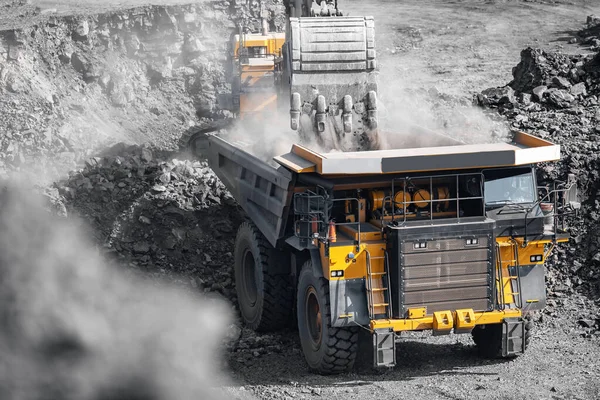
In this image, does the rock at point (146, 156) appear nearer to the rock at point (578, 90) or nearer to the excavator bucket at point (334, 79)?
the excavator bucket at point (334, 79)

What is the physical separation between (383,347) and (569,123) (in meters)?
7.68

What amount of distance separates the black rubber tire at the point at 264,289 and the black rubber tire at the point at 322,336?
1.15 metres

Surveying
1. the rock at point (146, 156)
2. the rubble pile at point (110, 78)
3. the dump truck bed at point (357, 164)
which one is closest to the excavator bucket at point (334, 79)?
the dump truck bed at point (357, 164)

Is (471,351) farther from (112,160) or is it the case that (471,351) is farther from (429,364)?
(112,160)

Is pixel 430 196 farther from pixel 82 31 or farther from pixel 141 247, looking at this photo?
pixel 82 31

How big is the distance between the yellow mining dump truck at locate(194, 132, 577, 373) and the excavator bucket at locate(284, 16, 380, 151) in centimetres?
260

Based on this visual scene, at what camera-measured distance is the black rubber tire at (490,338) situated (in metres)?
11.9

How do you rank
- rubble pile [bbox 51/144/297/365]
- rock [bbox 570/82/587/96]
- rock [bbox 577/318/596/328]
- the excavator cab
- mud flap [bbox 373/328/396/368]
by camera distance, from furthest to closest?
the excavator cab, rock [bbox 570/82/587/96], rubble pile [bbox 51/144/297/365], rock [bbox 577/318/596/328], mud flap [bbox 373/328/396/368]

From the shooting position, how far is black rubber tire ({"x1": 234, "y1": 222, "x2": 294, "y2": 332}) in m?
13.4

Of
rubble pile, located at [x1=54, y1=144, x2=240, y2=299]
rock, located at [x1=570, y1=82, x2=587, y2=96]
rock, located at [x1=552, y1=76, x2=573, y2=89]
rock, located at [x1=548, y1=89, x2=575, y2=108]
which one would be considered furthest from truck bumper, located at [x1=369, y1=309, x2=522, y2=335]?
rock, located at [x1=552, y1=76, x2=573, y2=89]

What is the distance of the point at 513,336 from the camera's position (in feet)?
37.9

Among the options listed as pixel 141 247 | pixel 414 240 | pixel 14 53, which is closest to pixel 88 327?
pixel 141 247

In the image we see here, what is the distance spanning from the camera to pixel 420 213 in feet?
37.7

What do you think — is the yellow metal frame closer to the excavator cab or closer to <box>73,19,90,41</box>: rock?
the excavator cab
